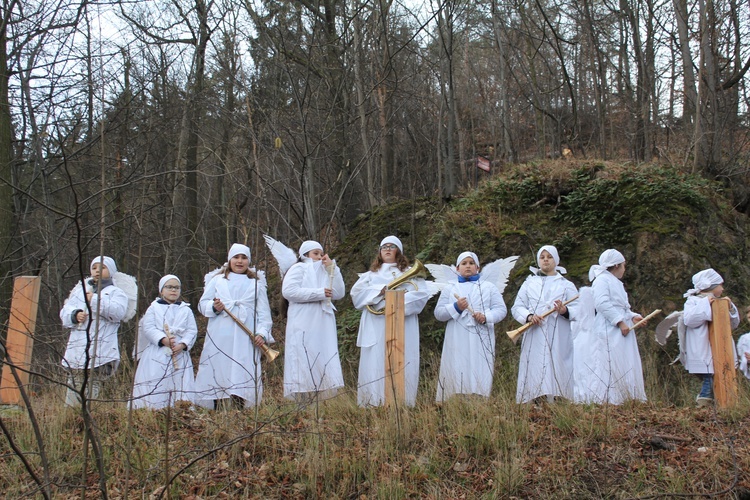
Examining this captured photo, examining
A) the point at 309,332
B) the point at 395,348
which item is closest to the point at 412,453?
the point at 395,348

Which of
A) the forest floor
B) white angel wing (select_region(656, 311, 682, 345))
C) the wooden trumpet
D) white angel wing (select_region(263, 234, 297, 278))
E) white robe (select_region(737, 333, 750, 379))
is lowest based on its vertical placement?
the forest floor

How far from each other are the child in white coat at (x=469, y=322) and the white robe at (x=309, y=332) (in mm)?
1306

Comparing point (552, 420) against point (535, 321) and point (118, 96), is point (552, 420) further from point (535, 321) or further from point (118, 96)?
point (118, 96)

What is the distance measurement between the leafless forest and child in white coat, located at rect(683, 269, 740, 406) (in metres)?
3.67

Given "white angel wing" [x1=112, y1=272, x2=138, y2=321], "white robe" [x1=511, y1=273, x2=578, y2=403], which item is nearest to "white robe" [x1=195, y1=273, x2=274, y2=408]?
"white angel wing" [x1=112, y1=272, x2=138, y2=321]

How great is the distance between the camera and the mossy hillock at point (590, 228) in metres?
10.6

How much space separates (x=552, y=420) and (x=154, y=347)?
15.3 ft

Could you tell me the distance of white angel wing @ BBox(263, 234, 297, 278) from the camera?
27.5ft

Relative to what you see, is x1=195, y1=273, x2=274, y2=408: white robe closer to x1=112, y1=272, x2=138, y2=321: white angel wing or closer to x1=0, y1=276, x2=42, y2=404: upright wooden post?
x1=112, y1=272, x2=138, y2=321: white angel wing

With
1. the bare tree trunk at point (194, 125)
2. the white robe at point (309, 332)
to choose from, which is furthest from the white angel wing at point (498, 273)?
the bare tree trunk at point (194, 125)

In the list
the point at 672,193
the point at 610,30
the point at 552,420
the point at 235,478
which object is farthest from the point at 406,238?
the point at 610,30

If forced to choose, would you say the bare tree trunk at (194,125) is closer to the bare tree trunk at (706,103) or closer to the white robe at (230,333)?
the white robe at (230,333)

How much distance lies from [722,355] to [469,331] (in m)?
2.70

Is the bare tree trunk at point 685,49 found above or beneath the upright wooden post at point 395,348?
above
